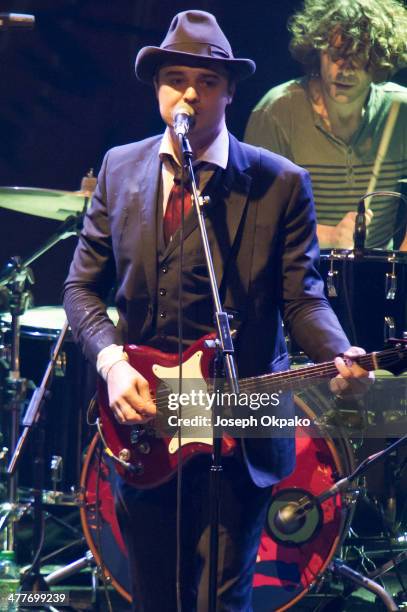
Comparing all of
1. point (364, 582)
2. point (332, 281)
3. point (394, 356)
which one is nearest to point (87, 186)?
point (332, 281)

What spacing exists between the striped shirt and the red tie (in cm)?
243

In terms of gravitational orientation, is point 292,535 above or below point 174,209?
below

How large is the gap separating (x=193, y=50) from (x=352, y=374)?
3.42ft

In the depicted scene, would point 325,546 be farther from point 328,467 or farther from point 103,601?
point 103,601

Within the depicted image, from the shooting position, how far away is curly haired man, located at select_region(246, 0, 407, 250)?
534 cm

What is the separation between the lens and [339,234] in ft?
17.5

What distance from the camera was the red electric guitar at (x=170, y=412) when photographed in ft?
9.48

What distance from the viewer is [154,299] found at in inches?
116

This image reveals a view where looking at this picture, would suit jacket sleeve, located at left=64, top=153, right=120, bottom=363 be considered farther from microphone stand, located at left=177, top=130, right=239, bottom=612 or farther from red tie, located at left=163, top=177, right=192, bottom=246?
microphone stand, located at left=177, top=130, right=239, bottom=612

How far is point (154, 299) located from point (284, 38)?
304 centimetres

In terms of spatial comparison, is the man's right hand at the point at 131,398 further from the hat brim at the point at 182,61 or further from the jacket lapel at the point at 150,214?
the hat brim at the point at 182,61

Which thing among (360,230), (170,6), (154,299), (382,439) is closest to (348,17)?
(170,6)

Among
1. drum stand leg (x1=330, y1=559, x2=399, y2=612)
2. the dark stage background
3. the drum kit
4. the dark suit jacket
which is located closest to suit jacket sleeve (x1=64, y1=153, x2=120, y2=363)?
the dark suit jacket

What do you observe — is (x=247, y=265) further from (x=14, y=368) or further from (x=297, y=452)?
(x=14, y=368)
